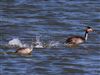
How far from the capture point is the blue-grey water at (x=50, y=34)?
19.8 metres

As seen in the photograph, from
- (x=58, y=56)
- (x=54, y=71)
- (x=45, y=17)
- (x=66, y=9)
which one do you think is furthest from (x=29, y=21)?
(x=54, y=71)

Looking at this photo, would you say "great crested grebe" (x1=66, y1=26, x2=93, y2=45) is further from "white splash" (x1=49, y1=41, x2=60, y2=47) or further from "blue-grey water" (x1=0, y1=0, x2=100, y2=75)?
"white splash" (x1=49, y1=41, x2=60, y2=47)

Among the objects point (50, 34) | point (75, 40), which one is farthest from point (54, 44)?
point (50, 34)

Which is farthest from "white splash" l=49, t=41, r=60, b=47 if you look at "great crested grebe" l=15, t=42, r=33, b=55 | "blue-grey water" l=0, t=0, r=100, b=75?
"great crested grebe" l=15, t=42, r=33, b=55

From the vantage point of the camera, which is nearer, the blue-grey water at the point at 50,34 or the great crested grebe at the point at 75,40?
the blue-grey water at the point at 50,34

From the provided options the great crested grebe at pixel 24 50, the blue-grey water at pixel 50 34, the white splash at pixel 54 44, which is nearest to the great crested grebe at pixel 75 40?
the blue-grey water at pixel 50 34

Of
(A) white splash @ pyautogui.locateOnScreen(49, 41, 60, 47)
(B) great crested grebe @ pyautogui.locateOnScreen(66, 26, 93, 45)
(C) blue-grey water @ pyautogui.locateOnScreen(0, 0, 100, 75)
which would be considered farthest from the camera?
(B) great crested grebe @ pyautogui.locateOnScreen(66, 26, 93, 45)

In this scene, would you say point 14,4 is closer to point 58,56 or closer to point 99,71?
point 58,56

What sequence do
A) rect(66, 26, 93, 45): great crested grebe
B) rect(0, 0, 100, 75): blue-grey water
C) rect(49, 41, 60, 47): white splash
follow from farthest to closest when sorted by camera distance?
rect(66, 26, 93, 45): great crested grebe → rect(49, 41, 60, 47): white splash → rect(0, 0, 100, 75): blue-grey water

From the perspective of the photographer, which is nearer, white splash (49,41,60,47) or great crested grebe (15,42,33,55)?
great crested grebe (15,42,33,55)

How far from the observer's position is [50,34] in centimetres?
2505

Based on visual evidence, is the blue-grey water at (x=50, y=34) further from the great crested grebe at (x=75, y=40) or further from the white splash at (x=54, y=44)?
the great crested grebe at (x=75, y=40)

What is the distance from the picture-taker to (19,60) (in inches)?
816

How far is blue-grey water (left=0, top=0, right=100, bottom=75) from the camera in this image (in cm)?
1980
